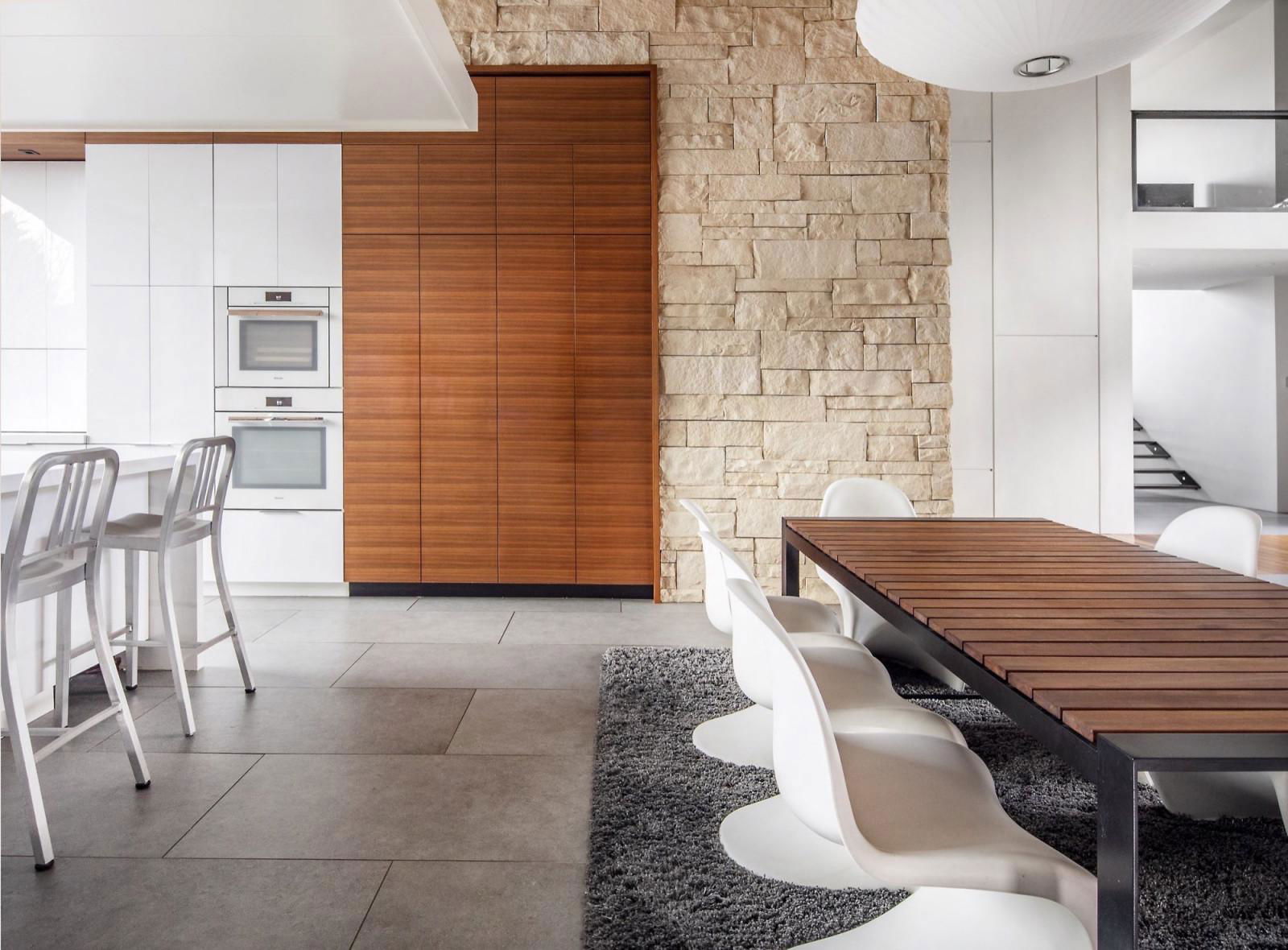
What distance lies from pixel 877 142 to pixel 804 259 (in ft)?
2.43

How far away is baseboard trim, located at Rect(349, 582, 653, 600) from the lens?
4.56m

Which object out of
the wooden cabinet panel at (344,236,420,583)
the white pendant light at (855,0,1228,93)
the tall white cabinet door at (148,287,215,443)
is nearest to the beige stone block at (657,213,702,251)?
the wooden cabinet panel at (344,236,420,583)

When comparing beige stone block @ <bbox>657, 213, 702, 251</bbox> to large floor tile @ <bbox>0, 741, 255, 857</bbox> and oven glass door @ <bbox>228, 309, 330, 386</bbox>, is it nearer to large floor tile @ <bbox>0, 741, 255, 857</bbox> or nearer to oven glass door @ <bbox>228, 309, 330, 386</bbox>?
oven glass door @ <bbox>228, 309, 330, 386</bbox>

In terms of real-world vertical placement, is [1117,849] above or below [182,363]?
below

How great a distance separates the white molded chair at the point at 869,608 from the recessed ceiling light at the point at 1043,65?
1.58m

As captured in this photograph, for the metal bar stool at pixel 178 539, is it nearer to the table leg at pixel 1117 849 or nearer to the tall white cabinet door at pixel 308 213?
the tall white cabinet door at pixel 308 213

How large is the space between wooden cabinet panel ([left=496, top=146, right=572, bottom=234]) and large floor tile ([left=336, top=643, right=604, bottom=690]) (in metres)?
2.26

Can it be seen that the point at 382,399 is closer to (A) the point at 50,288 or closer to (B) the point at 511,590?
(B) the point at 511,590

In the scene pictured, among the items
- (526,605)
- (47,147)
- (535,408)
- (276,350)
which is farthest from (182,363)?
(526,605)

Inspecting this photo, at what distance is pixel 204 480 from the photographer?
2848mm

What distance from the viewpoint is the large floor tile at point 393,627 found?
148 inches

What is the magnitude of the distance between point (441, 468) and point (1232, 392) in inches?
326

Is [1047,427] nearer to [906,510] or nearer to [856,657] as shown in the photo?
[906,510]

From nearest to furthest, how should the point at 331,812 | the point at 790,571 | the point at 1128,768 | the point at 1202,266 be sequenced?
the point at 1128,768
the point at 331,812
the point at 790,571
the point at 1202,266
